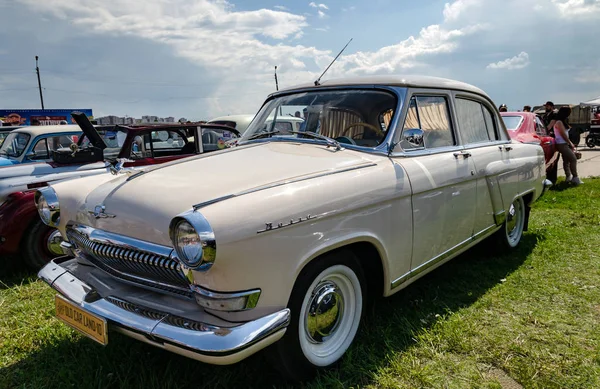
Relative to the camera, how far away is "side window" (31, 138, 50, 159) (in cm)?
591

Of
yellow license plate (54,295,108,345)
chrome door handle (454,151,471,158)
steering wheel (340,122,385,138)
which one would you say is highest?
steering wheel (340,122,385,138)

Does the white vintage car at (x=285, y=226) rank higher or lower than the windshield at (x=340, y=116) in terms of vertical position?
lower

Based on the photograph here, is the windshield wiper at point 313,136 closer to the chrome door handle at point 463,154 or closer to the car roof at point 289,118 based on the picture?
the car roof at point 289,118

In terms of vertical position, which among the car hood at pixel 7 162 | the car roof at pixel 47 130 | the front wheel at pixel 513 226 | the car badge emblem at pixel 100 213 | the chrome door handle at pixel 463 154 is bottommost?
the front wheel at pixel 513 226

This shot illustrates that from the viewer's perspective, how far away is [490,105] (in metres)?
4.19

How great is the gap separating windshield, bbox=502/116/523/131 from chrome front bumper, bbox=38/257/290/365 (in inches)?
290

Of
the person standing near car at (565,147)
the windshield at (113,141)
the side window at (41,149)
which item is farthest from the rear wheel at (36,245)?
the person standing near car at (565,147)

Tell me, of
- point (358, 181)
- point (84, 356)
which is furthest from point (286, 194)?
point (84, 356)

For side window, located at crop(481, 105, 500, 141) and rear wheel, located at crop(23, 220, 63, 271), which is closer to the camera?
→ side window, located at crop(481, 105, 500, 141)

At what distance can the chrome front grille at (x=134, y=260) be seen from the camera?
2068mm

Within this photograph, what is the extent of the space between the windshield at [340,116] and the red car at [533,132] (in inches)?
222

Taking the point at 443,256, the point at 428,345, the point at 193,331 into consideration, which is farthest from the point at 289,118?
the point at 193,331

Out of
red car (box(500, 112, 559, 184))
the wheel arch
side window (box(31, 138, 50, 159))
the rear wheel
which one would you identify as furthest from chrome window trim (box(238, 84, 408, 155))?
red car (box(500, 112, 559, 184))

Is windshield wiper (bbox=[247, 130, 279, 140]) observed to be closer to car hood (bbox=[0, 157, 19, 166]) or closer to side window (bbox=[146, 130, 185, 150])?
side window (bbox=[146, 130, 185, 150])
